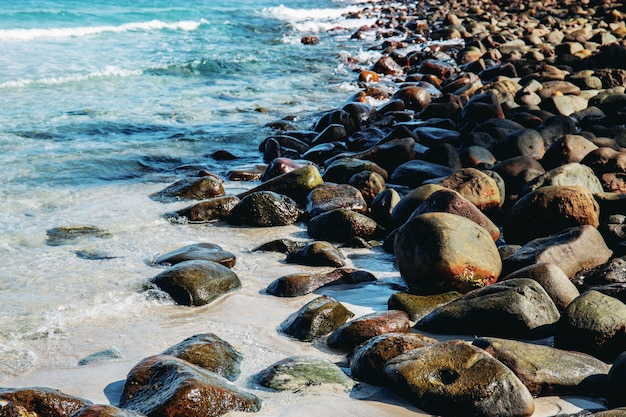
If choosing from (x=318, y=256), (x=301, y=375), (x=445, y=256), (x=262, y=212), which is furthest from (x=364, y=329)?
(x=262, y=212)

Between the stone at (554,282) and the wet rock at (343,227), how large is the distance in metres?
1.93

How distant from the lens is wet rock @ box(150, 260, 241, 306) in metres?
4.80

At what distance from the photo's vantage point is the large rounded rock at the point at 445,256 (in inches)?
185

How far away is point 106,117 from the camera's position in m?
11.4

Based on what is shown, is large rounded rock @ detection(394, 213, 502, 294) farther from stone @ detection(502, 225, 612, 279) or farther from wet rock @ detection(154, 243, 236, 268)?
wet rock @ detection(154, 243, 236, 268)

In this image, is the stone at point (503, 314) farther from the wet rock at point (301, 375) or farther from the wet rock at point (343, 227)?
the wet rock at point (343, 227)

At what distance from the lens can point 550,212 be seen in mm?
5480

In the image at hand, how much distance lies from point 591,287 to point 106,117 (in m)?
8.93

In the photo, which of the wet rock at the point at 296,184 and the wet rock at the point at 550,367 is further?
the wet rock at the point at 296,184

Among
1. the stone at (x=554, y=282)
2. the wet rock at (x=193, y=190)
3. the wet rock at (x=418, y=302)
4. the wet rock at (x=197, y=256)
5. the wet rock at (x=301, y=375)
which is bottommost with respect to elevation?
the wet rock at (x=193, y=190)

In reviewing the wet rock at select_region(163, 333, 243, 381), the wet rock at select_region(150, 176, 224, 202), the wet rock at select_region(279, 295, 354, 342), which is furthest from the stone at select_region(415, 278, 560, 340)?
the wet rock at select_region(150, 176, 224, 202)

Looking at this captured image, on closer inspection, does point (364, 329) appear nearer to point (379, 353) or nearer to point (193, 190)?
point (379, 353)

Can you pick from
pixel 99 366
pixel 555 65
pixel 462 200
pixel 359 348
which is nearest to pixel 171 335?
pixel 99 366

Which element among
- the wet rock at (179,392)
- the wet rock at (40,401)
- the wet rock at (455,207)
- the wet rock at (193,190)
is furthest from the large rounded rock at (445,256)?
the wet rock at (193,190)
